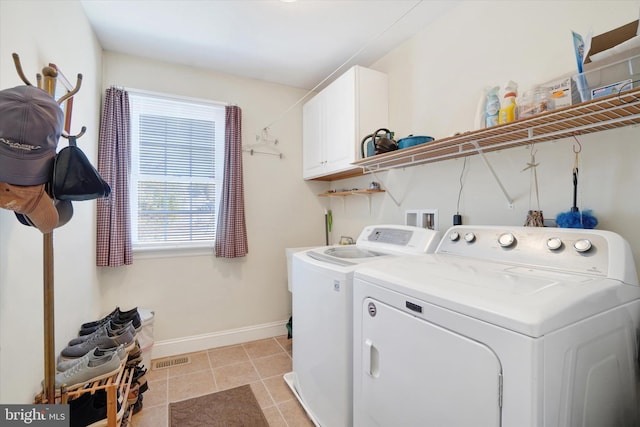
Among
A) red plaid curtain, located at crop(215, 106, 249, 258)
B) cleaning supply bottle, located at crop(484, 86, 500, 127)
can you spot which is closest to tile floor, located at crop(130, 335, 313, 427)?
red plaid curtain, located at crop(215, 106, 249, 258)

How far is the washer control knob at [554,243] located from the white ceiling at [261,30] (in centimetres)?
143

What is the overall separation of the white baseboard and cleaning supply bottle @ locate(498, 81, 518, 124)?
2618 millimetres

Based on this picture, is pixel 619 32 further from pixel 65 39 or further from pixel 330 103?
pixel 65 39

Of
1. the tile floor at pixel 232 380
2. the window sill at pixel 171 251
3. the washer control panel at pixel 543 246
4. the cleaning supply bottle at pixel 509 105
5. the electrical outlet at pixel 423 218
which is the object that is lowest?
the tile floor at pixel 232 380

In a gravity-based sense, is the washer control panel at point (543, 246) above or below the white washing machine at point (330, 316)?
above

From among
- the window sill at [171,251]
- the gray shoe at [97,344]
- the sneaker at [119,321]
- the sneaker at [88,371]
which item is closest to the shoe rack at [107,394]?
the sneaker at [88,371]

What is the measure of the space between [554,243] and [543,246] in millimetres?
44

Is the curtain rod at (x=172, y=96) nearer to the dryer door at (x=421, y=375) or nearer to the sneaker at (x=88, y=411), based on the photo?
the sneaker at (x=88, y=411)

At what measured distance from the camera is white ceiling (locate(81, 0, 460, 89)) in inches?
73.4

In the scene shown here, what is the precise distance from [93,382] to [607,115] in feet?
7.87

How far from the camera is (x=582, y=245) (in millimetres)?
1057

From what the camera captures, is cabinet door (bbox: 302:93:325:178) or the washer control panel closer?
the washer control panel

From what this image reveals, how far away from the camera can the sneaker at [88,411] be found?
125cm

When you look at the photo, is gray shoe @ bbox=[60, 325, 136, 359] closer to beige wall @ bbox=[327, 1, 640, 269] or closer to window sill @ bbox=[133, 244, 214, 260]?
window sill @ bbox=[133, 244, 214, 260]
